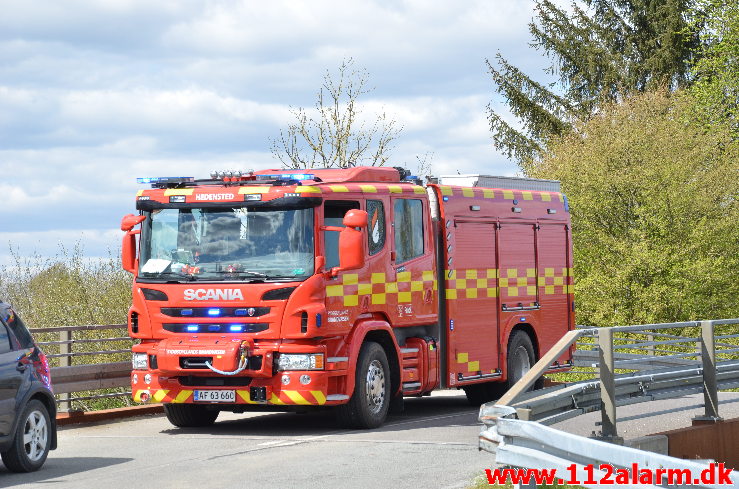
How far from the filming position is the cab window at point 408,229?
16.2m

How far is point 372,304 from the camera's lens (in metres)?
15.6

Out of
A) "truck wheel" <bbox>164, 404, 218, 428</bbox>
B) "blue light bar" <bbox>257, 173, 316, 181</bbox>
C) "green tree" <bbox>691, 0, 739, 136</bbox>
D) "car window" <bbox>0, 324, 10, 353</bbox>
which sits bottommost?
"truck wheel" <bbox>164, 404, 218, 428</bbox>

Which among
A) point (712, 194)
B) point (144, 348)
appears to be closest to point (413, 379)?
point (144, 348)

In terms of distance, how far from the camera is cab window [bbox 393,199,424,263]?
16.2 meters

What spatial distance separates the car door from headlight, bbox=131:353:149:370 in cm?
310

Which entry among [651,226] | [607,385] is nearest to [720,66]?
[651,226]

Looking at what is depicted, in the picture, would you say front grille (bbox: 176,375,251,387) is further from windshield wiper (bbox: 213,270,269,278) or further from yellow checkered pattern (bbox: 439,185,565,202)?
yellow checkered pattern (bbox: 439,185,565,202)

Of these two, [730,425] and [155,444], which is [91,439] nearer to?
[155,444]

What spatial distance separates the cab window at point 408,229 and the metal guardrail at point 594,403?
2811 mm

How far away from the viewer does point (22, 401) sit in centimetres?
1203

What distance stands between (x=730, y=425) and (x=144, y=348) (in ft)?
22.4

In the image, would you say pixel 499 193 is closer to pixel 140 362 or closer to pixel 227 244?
pixel 227 244

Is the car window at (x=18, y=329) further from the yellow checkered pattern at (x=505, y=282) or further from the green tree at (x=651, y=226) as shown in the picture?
the green tree at (x=651, y=226)

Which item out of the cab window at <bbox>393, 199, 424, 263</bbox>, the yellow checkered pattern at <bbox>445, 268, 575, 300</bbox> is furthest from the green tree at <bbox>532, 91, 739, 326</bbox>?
the cab window at <bbox>393, 199, 424, 263</bbox>
